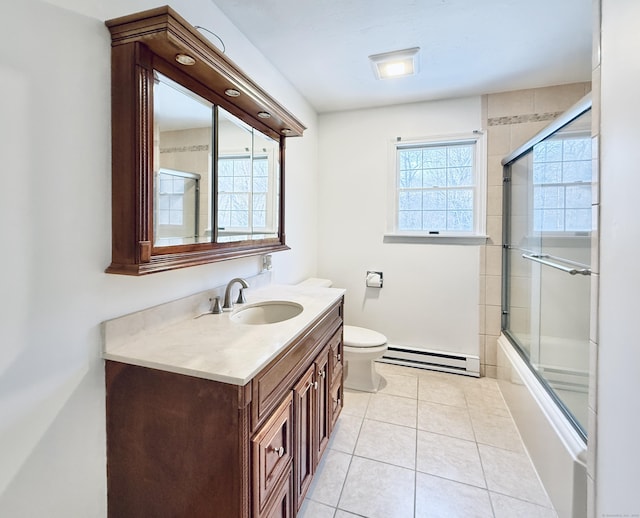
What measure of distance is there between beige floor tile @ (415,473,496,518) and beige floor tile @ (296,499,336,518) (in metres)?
0.39

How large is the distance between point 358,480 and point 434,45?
98.8 inches

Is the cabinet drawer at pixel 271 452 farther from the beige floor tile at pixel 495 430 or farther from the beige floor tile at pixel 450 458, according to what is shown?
the beige floor tile at pixel 495 430

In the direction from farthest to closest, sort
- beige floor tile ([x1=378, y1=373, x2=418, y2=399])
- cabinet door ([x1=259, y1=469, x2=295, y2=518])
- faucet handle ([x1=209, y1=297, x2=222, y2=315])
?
beige floor tile ([x1=378, y1=373, x2=418, y2=399]), faucet handle ([x1=209, y1=297, x2=222, y2=315]), cabinet door ([x1=259, y1=469, x2=295, y2=518])

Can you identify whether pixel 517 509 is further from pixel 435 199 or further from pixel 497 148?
pixel 497 148

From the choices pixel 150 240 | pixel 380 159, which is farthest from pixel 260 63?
pixel 150 240

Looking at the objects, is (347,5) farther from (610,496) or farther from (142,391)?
(610,496)

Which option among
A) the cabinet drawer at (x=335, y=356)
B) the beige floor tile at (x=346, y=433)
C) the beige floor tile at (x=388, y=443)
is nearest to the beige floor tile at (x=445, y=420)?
the beige floor tile at (x=388, y=443)

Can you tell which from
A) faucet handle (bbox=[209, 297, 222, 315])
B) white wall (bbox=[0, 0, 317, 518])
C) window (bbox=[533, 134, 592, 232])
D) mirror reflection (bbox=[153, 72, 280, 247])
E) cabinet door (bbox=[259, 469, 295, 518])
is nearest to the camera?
white wall (bbox=[0, 0, 317, 518])

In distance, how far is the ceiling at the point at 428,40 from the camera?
1617 mm

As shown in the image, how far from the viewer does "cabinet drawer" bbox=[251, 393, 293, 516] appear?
958 millimetres

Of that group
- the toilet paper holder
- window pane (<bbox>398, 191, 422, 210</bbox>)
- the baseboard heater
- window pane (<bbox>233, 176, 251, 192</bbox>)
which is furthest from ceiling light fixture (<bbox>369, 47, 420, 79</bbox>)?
the baseboard heater

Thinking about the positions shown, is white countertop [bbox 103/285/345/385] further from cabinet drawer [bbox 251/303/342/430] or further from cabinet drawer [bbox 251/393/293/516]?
cabinet drawer [bbox 251/393/293/516]

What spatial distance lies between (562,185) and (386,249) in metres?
1.37

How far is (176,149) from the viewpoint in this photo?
4.14ft
